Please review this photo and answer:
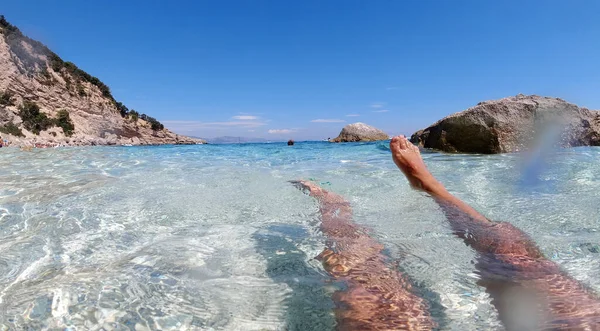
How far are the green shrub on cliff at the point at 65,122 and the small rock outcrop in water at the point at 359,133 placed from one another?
82.0 ft

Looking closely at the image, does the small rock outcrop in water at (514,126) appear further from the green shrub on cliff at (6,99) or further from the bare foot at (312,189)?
the green shrub on cliff at (6,99)

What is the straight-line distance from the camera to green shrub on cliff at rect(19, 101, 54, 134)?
94.4 ft

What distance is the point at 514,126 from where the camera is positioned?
7754 mm

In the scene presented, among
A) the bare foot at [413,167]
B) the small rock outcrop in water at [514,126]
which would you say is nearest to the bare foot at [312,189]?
the bare foot at [413,167]

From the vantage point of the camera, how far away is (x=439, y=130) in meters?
8.95

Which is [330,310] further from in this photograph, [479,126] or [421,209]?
[479,126]

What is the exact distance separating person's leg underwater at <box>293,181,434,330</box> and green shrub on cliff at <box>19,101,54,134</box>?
35.2 metres

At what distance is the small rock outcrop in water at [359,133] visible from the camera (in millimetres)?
27203

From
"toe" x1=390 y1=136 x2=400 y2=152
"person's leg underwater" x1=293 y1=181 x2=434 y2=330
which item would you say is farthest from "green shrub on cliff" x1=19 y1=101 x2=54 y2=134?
"person's leg underwater" x1=293 y1=181 x2=434 y2=330

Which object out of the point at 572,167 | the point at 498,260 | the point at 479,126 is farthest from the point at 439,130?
the point at 498,260

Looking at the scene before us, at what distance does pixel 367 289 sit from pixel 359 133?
26.6m

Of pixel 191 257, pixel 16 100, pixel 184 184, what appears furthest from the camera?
pixel 16 100

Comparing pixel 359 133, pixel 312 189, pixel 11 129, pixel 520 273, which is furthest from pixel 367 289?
pixel 11 129

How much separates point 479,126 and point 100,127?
38.8m
